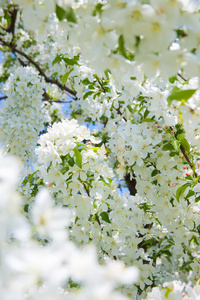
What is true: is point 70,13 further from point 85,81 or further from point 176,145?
point 85,81

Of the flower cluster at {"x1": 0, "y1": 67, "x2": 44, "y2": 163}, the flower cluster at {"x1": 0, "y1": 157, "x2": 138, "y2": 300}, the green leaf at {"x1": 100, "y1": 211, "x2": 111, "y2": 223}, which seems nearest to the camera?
the flower cluster at {"x1": 0, "y1": 157, "x2": 138, "y2": 300}

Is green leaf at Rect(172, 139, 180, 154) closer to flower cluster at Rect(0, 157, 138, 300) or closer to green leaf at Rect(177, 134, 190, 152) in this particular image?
green leaf at Rect(177, 134, 190, 152)

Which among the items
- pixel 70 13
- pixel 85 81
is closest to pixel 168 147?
pixel 85 81

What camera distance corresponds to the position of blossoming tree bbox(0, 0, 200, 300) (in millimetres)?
621

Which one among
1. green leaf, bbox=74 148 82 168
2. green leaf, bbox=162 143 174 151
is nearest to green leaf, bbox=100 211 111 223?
green leaf, bbox=74 148 82 168

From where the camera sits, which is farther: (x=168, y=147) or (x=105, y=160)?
(x=105, y=160)

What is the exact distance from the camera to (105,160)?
1968 millimetres

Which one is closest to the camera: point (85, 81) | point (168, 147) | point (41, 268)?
point (41, 268)

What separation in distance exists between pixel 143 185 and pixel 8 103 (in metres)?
2.12

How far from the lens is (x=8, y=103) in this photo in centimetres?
343

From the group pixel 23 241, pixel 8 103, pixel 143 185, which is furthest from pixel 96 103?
pixel 23 241

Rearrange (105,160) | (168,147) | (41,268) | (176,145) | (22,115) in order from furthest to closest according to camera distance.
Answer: (22,115)
(105,160)
(168,147)
(176,145)
(41,268)

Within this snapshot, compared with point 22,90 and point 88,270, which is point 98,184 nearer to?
point 88,270

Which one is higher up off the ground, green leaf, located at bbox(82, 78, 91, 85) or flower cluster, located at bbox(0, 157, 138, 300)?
green leaf, located at bbox(82, 78, 91, 85)
